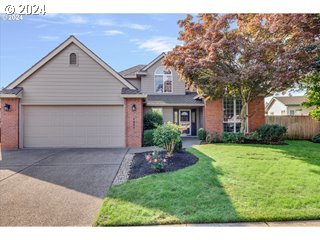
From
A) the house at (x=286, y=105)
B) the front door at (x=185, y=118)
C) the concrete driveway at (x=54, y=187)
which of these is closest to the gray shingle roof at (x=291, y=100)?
the house at (x=286, y=105)

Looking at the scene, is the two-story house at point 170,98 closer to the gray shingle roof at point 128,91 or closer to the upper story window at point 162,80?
the upper story window at point 162,80

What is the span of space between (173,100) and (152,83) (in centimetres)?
207

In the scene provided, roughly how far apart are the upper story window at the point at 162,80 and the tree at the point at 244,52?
1894 millimetres

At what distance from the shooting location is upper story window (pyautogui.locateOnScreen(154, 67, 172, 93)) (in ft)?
43.1

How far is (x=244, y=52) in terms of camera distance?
10.2 m

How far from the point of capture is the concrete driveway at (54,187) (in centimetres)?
383

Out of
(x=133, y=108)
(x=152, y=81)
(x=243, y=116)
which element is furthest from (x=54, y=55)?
(x=243, y=116)

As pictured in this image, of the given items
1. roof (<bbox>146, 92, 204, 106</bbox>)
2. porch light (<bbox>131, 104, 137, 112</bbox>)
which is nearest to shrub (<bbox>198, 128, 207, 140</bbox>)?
roof (<bbox>146, 92, 204, 106</bbox>)

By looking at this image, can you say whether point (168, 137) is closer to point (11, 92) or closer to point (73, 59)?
point (73, 59)

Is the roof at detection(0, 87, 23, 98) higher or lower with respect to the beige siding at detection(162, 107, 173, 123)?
higher

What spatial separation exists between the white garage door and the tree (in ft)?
13.6

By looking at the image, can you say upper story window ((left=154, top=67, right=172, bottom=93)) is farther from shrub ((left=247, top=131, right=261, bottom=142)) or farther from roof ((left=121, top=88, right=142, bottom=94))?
shrub ((left=247, top=131, right=261, bottom=142))

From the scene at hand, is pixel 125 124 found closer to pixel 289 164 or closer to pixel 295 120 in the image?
pixel 289 164
